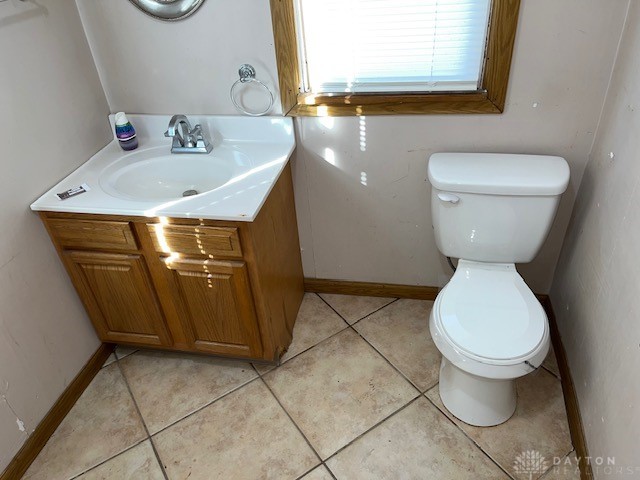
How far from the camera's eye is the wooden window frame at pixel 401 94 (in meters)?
1.52

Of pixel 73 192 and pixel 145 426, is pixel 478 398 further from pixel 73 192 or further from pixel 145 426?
pixel 73 192

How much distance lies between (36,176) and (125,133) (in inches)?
14.5

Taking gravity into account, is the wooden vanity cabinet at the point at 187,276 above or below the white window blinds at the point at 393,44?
below

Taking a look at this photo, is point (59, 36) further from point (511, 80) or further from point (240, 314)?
point (511, 80)

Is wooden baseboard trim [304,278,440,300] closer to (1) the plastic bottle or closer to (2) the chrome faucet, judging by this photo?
(2) the chrome faucet

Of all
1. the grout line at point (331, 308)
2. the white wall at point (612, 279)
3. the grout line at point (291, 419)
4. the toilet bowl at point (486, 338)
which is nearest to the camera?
the white wall at point (612, 279)

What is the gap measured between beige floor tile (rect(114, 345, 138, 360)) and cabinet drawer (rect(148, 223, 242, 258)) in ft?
2.26

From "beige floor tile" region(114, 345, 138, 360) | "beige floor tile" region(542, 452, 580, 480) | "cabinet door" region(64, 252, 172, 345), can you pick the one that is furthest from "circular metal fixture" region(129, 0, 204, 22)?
"beige floor tile" region(542, 452, 580, 480)

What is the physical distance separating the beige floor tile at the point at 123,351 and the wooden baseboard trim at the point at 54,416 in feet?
0.08

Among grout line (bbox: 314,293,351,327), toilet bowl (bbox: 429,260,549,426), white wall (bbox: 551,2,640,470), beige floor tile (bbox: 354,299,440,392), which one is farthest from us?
grout line (bbox: 314,293,351,327)

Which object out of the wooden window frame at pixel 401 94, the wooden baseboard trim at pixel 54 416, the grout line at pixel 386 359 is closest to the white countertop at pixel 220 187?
the wooden window frame at pixel 401 94

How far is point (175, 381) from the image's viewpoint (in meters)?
1.92

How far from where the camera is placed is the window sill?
65.1 inches

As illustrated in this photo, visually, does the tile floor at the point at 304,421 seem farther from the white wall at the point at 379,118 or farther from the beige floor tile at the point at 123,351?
the white wall at the point at 379,118
